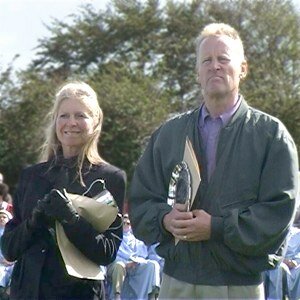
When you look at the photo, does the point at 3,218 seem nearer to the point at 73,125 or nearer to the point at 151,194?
the point at 73,125

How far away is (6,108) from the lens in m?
35.2

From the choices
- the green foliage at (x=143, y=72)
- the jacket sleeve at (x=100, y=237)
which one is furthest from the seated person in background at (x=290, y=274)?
the green foliage at (x=143, y=72)

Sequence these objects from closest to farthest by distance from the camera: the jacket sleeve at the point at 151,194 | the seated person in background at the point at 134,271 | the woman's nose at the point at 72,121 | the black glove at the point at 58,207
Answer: the jacket sleeve at the point at 151,194
the black glove at the point at 58,207
the woman's nose at the point at 72,121
the seated person in background at the point at 134,271

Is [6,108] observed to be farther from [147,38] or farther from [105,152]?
[147,38]

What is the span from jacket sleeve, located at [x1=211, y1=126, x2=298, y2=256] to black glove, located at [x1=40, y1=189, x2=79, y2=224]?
69 centimetres

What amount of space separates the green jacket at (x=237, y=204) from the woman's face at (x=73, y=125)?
0.52m

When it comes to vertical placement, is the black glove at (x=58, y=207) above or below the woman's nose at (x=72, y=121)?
below

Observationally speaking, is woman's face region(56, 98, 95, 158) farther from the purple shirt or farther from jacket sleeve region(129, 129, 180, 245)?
the purple shirt

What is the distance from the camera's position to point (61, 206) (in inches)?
164

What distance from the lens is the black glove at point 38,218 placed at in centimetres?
423

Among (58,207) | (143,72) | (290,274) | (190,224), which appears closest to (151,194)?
(190,224)

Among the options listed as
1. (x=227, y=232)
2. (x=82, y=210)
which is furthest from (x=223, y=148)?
(x=82, y=210)

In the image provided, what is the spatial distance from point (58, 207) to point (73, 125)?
47cm

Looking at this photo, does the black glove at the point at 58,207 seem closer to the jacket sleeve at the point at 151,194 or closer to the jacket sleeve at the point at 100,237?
the jacket sleeve at the point at 100,237
